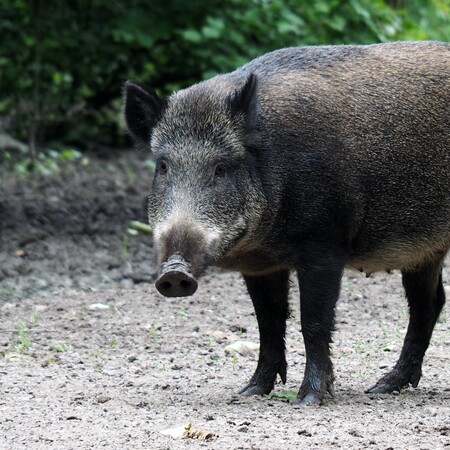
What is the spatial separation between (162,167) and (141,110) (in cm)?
47

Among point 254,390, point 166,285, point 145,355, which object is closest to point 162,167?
point 166,285

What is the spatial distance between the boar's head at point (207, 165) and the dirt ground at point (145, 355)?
32.8 inches

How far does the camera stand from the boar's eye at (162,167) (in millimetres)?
5561

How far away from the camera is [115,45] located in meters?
13.0

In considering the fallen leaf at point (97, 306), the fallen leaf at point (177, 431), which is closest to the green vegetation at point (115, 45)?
the fallen leaf at point (97, 306)

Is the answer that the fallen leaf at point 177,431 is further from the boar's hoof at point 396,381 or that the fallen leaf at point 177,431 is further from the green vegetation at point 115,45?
the green vegetation at point 115,45

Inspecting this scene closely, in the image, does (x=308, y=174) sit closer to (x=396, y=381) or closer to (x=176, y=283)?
(x=176, y=283)

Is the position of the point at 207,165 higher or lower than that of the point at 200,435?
higher

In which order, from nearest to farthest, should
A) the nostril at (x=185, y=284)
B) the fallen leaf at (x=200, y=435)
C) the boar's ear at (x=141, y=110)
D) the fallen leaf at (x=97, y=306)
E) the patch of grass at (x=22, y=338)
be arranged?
1. the fallen leaf at (x=200, y=435)
2. the nostril at (x=185, y=284)
3. the boar's ear at (x=141, y=110)
4. the patch of grass at (x=22, y=338)
5. the fallen leaf at (x=97, y=306)

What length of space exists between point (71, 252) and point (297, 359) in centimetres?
315

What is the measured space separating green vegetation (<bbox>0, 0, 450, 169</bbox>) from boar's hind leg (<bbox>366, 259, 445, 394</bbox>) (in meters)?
5.04

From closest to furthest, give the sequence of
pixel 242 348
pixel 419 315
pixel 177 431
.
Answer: pixel 177 431
pixel 419 315
pixel 242 348

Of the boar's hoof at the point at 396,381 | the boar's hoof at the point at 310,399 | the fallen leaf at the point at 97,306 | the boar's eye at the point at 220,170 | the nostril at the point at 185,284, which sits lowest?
the fallen leaf at the point at 97,306

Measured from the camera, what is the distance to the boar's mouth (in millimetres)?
4875
